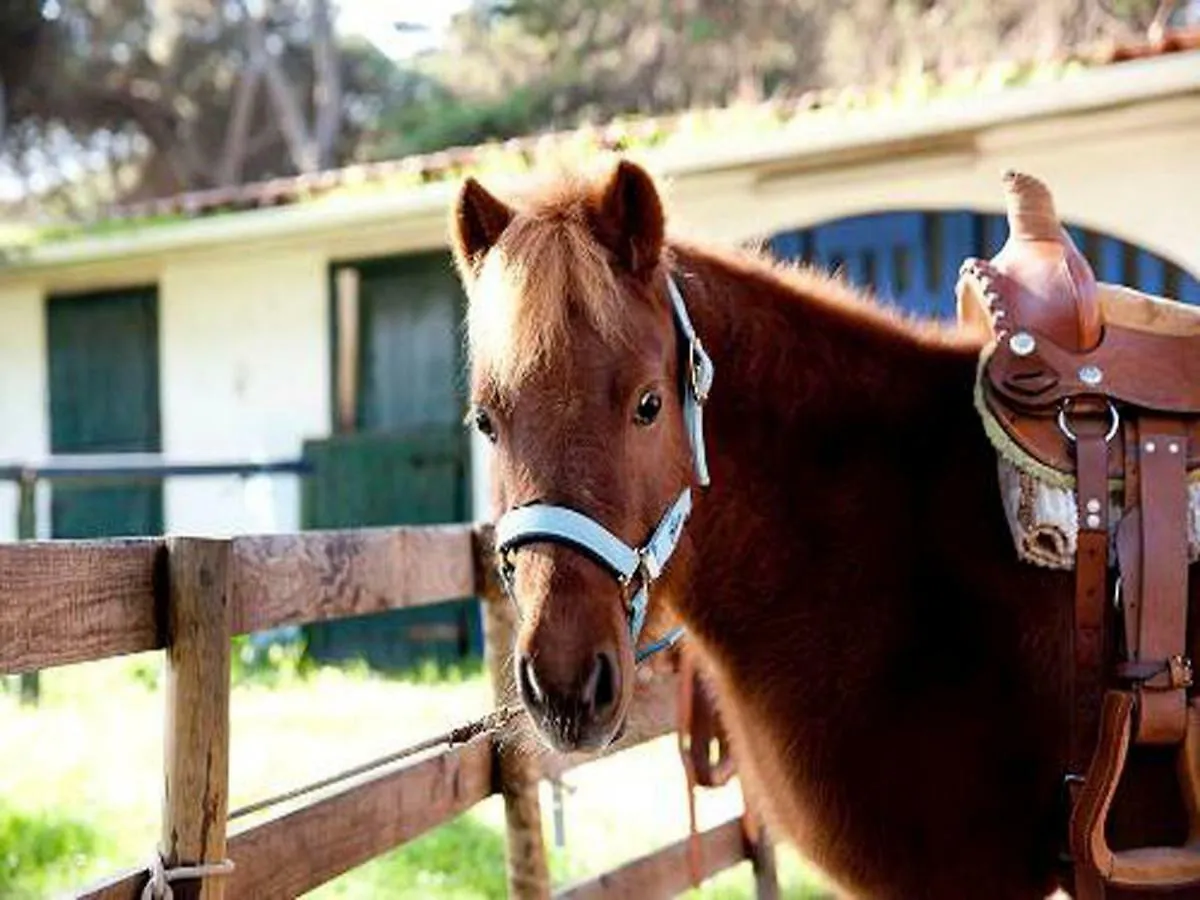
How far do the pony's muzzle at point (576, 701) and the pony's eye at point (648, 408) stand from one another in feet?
1.22

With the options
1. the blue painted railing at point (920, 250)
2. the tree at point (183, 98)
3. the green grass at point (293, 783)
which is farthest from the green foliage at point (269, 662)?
the tree at point (183, 98)

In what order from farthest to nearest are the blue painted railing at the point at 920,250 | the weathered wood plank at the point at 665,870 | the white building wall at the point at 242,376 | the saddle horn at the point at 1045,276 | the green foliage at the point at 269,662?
1. the white building wall at the point at 242,376
2. the green foliage at the point at 269,662
3. the blue painted railing at the point at 920,250
4. the weathered wood plank at the point at 665,870
5. the saddle horn at the point at 1045,276

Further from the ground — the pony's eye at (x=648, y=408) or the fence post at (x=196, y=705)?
the pony's eye at (x=648, y=408)

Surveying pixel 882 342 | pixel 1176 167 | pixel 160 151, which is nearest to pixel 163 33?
pixel 160 151

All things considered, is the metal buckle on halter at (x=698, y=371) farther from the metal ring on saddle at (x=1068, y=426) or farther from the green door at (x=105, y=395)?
the green door at (x=105, y=395)

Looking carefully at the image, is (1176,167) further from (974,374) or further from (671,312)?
(671,312)

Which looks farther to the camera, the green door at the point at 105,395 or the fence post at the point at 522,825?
the green door at the point at 105,395

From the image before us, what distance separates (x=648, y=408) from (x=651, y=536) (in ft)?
0.64

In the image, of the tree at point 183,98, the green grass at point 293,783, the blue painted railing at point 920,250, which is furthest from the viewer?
the tree at point 183,98

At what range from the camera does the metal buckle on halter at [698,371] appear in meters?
2.27

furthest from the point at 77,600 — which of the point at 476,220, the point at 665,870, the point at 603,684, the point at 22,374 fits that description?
the point at 22,374

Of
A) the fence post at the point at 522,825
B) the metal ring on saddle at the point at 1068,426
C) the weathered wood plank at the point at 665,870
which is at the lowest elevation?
the weathered wood plank at the point at 665,870

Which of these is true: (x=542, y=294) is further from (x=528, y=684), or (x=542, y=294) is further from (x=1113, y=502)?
(x=1113, y=502)

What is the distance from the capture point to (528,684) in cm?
195
